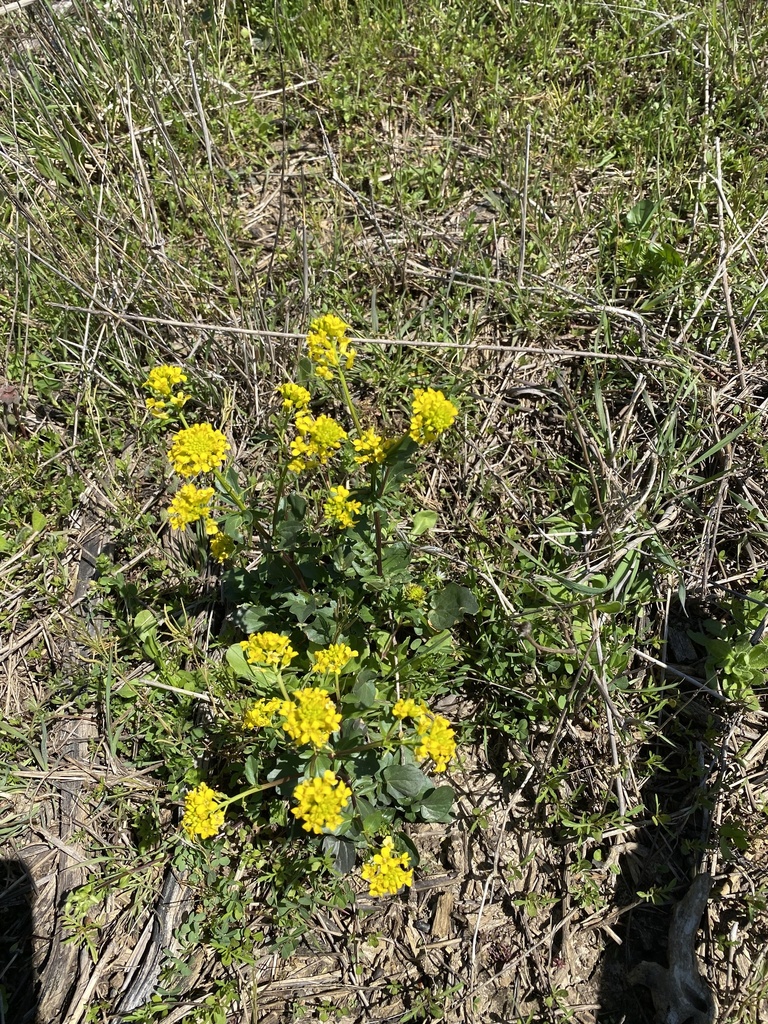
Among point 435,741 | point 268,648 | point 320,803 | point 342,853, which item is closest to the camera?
point 320,803

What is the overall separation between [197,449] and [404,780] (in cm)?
114

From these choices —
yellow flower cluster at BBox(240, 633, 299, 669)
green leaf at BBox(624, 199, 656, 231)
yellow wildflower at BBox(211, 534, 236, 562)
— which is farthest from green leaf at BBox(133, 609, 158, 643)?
green leaf at BBox(624, 199, 656, 231)

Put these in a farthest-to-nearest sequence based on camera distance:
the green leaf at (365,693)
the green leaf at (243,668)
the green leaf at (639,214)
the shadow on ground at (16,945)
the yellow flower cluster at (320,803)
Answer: the green leaf at (639,214) → the green leaf at (243,668) → the shadow on ground at (16,945) → the green leaf at (365,693) → the yellow flower cluster at (320,803)

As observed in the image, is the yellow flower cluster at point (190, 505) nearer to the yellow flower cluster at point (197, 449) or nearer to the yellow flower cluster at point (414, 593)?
the yellow flower cluster at point (197, 449)

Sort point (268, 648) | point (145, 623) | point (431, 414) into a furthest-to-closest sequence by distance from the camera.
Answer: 1. point (145, 623)
2. point (268, 648)
3. point (431, 414)

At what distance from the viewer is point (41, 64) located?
3.46 meters

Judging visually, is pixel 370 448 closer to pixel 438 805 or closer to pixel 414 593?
pixel 414 593

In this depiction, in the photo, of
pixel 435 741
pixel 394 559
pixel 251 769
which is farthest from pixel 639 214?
pixel 251 769

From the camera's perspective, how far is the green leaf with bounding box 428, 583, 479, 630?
90.9 inches

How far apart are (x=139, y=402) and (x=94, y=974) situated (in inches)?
84.6

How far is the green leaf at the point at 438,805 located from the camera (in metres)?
2.16

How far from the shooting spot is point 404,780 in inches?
81.7

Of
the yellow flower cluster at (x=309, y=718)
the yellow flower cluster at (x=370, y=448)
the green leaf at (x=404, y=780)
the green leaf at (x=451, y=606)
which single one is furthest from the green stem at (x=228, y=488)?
the green leaf at (x=404, y=780)

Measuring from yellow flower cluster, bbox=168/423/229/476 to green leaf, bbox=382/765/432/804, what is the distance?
1.04 meters
